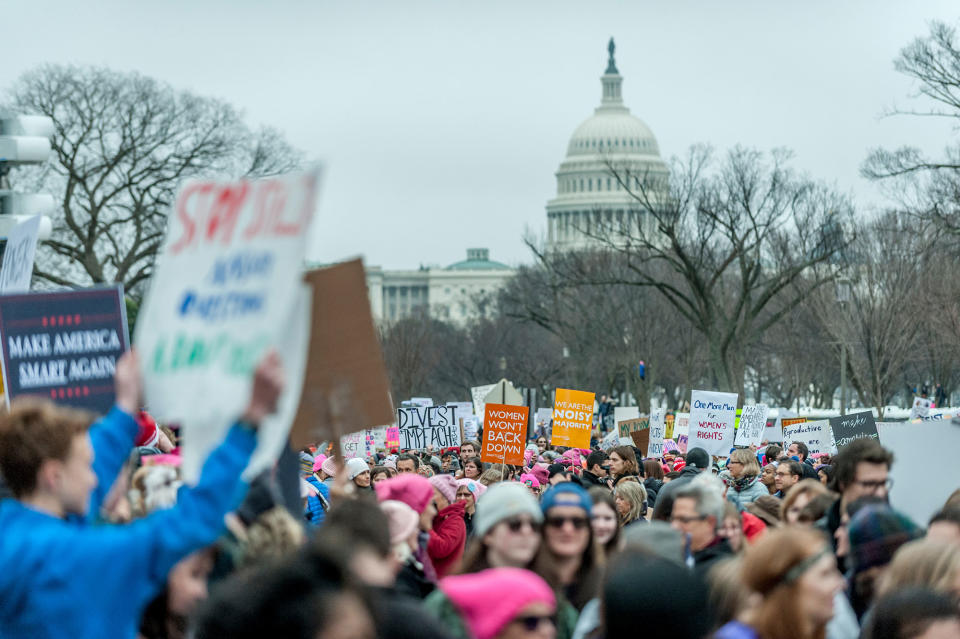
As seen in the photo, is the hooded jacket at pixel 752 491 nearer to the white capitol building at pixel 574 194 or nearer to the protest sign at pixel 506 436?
the protest sign at pixel 506 436

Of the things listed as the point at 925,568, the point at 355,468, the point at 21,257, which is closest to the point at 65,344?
the point at 21,257

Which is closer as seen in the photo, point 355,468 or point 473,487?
point 473,487

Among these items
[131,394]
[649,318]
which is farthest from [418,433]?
[649,318]

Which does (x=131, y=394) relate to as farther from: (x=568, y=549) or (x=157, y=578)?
(x=568, y=549)

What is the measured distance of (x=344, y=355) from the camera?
5754mm

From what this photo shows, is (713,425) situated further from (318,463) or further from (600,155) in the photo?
(600,155)

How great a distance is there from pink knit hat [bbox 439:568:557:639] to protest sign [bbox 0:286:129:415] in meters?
2.90

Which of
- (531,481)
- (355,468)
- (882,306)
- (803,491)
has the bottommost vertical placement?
(531,481)

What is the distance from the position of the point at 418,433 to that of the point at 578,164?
145 m

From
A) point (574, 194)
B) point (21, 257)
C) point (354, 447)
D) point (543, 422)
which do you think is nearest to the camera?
point (21, 257)

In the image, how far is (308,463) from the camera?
14.2 m

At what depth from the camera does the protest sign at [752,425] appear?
22.5 meters

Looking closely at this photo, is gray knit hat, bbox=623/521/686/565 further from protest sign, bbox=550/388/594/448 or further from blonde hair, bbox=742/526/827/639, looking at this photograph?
protest sign, bbox=550/388/594/448

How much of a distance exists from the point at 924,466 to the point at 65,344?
15.0 ft
